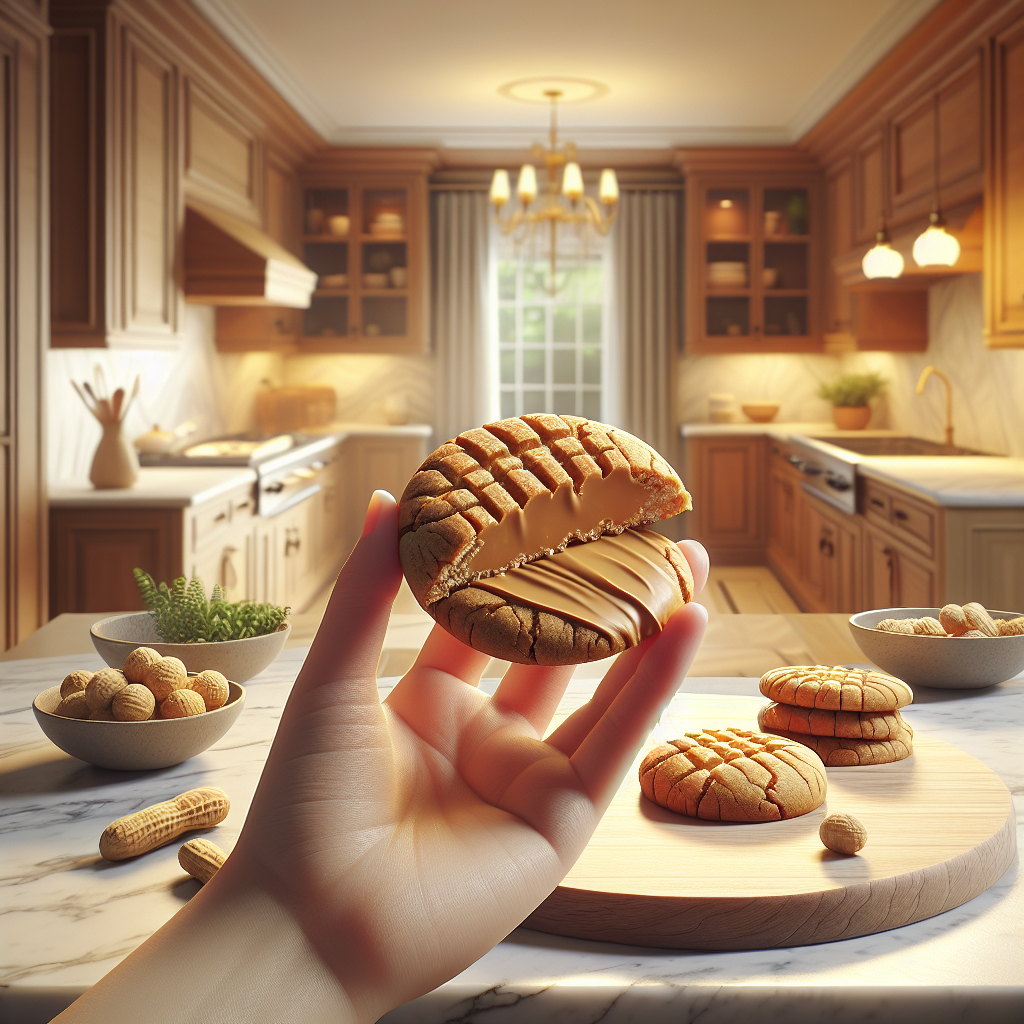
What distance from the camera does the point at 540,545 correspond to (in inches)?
28.5

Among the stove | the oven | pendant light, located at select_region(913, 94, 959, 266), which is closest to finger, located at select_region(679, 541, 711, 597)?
pendant light, located at select_region(913, 94, 959, 266)

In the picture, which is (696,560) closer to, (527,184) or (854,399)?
(527,184)

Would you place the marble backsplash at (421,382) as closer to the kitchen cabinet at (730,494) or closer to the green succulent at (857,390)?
the green succulent at (857,390)

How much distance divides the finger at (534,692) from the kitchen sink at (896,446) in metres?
4.14

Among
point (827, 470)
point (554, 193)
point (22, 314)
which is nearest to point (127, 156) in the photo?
point (22, 314)

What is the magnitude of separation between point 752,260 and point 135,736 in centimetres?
618

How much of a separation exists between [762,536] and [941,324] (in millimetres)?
1843

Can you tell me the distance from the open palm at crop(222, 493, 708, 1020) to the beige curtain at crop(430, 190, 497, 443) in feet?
20.1

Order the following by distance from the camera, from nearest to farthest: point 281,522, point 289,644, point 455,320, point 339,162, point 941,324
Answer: point 289,644 → point 281,522 → point 941,324 → point 339,162 → point 455,320

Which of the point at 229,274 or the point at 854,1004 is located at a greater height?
the point at 229,274

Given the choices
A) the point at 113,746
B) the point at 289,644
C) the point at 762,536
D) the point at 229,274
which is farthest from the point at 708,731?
the point at 762,536

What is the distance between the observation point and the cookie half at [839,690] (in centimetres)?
96

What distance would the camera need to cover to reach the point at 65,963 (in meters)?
0.67

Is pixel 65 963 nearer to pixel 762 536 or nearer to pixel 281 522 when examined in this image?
pixel 281 522
